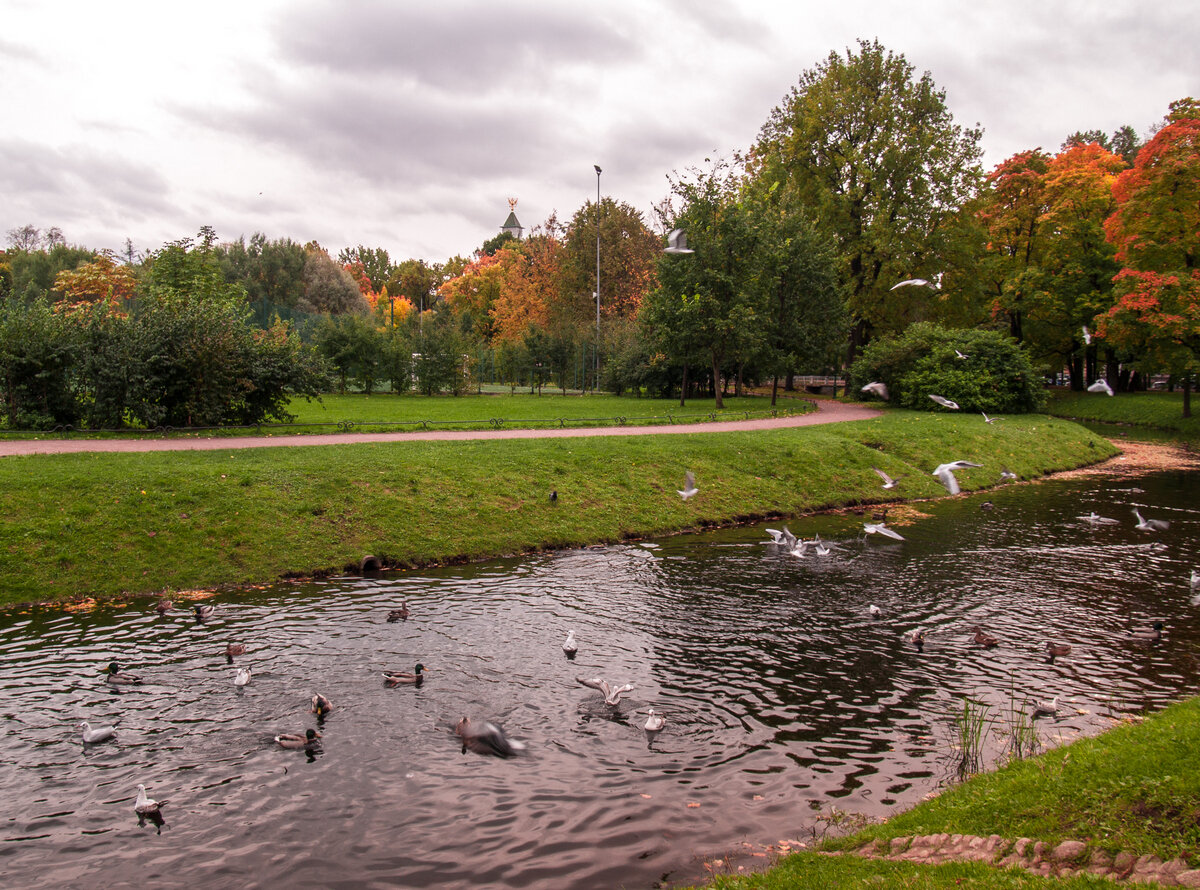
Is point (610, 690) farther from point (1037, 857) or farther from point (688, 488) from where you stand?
point (688, 488)

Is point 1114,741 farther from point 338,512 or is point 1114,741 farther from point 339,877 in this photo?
point 338,512

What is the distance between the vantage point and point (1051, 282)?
4466 cm

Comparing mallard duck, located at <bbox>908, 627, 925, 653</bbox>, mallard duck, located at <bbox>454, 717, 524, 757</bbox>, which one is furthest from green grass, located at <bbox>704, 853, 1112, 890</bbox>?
mallard duck, located at <bbox>908, 627, 925, 653</bbox>

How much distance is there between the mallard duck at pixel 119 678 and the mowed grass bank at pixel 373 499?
3.79m

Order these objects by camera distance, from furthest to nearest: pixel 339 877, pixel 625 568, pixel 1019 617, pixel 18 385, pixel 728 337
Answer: pixel 728 337 → pixel 18 385 → pixel 625 568 → pixel 1019 617 → pixel 339 877

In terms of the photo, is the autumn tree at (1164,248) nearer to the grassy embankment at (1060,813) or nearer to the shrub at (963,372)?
the shrub at (963,372)

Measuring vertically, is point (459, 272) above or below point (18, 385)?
above

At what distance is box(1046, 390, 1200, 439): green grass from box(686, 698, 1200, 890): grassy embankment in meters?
37.8

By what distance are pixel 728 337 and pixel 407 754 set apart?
2721cm

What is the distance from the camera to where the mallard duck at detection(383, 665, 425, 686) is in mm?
8703

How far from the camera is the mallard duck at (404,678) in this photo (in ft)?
28.6

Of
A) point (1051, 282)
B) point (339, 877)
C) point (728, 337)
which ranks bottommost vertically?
point (339, 877)

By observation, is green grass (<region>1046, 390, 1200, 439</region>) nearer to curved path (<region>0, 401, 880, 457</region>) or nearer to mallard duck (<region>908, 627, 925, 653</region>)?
curved path (<region>0, 401, 880, 457</region>)

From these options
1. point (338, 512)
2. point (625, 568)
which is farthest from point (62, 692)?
point (625, 568)
